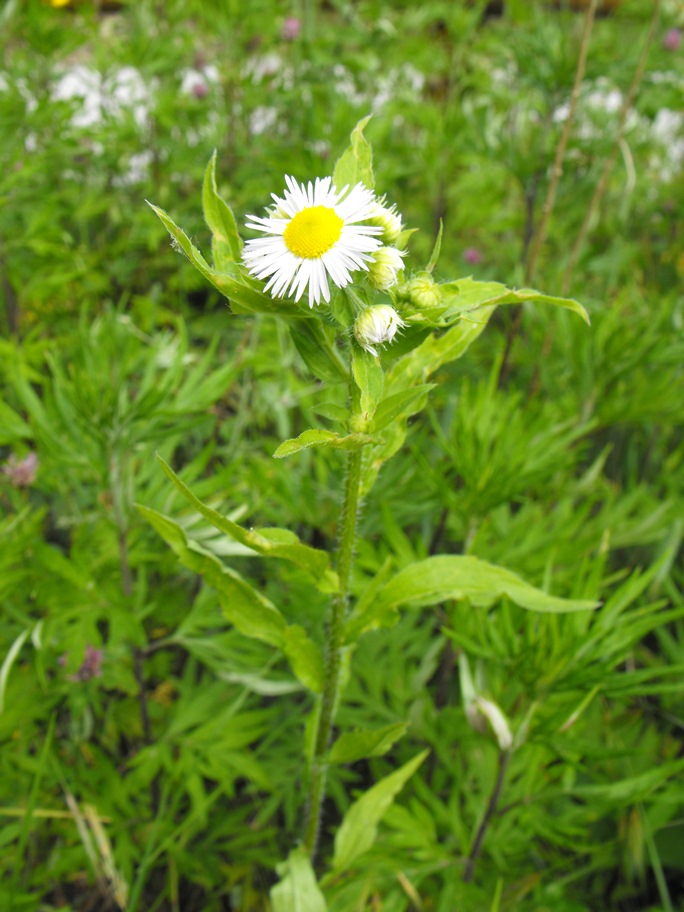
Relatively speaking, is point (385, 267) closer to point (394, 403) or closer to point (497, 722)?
point (394, 403)

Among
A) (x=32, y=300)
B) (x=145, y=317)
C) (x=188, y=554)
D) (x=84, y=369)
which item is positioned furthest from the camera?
(x=145, y=317)

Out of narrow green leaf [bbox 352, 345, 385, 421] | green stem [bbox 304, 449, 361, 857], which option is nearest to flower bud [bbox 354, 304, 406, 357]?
narrow green leaf [bbox 352, 345, 385, 421]

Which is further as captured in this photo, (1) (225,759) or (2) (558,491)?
(2) (558,491)

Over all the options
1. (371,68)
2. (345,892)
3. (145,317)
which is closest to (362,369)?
(345,892)

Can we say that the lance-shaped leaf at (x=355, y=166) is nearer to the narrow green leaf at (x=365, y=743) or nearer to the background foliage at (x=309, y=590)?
the background foliage at (x=309, y=590)

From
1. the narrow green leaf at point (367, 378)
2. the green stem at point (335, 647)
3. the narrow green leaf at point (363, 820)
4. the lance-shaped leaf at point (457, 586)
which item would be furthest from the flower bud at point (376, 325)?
the narrow green leaf at point (363, 820)

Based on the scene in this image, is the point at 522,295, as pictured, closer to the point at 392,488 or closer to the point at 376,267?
the point at 376,267

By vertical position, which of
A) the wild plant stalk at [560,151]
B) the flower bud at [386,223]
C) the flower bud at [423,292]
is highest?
the wild plant stalk at [560,151]
